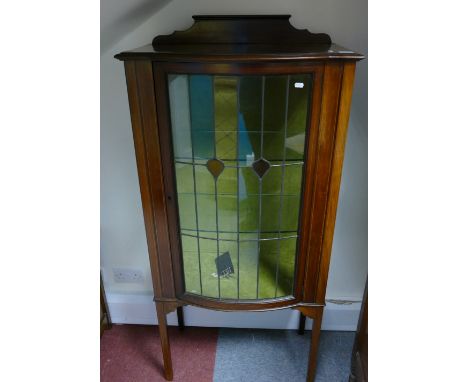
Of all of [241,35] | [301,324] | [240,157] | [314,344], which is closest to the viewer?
[240,157]

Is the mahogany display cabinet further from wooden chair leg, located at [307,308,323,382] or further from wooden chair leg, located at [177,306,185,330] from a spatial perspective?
Result: wooden chair leg, located at [177,306,185,330]

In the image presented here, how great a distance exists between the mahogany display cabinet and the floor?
225 mm

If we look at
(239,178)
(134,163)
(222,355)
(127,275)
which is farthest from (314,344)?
(134,163)

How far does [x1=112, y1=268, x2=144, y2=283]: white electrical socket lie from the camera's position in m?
1.54

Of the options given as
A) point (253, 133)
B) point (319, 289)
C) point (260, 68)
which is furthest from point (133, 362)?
point (260, 68)

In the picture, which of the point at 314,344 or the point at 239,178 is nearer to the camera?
the point at 239,178

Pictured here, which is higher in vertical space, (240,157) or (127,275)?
(240,157)

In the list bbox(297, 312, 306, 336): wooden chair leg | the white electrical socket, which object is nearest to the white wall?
the white electrical socket

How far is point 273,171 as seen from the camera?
98cm

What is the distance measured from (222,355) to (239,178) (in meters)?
0.85

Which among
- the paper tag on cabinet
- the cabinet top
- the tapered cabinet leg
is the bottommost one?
the tapered cabinet leg

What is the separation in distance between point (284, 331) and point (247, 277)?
22.6 inches

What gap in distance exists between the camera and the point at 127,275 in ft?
5.09

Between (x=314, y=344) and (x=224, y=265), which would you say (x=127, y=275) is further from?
(x=314, y=344)
